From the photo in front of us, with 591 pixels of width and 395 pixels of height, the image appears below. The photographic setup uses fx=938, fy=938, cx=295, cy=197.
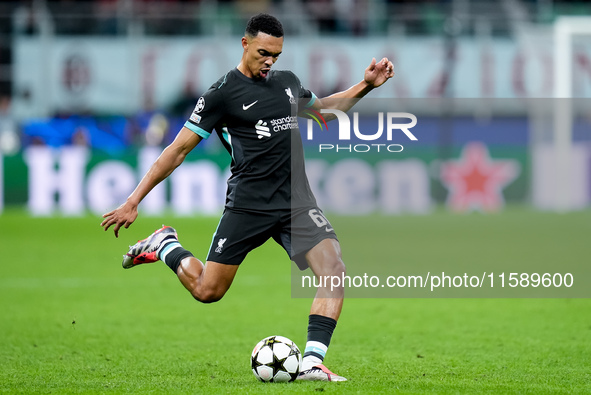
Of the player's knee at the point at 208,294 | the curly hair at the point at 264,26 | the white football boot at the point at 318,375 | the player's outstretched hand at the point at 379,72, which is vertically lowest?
the white football boot at the point at 318,375

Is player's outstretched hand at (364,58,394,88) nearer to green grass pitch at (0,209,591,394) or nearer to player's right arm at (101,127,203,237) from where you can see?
player's right arm at (101,127,203,237)

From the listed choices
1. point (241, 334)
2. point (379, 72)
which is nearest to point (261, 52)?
point (379, 72)

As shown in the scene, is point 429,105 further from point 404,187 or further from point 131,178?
point 131,178

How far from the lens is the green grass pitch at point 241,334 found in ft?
20.2

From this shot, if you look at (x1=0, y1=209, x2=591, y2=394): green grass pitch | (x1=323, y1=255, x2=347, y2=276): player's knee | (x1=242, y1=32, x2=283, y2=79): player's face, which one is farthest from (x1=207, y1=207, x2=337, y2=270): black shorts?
(x1=242, y1=32, x2=283, y2=79): player's face

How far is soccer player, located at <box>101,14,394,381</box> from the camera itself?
20.3 ft

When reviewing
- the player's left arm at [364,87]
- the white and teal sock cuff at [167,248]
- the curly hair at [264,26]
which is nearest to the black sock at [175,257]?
the white and teal sock cuff at [167,248]

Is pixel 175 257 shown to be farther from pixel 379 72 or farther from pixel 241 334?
pixel 379 72

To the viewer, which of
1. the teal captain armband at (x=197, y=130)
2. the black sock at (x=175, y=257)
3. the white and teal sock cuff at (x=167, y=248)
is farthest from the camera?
the white and teal sock cuff at (x=167, y=248)

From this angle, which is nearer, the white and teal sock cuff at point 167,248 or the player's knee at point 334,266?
the player's knee at point 334,266

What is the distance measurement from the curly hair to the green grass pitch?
2.29 metres

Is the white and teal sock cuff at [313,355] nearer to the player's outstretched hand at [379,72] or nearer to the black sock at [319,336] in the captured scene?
the black sock at [319,336]

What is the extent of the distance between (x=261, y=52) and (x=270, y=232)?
1241mm

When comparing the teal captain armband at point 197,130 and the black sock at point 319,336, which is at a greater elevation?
the teal captain armband at point 197,130
